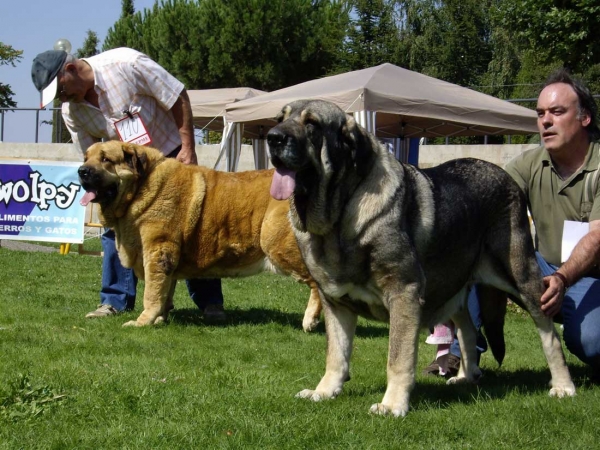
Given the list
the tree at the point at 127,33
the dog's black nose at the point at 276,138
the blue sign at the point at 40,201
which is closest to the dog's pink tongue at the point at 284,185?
the dog's black nose at the point at 276,138

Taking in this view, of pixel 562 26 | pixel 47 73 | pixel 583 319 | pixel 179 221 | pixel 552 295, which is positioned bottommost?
pixel 583 319

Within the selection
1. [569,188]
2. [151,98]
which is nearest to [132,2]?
[151,98]

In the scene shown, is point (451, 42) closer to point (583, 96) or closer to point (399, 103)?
point (399, 103)

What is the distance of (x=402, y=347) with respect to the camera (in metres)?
3.73

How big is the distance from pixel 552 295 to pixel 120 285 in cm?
425

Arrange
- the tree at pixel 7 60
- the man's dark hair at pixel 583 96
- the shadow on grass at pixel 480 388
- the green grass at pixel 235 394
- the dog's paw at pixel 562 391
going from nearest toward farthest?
the green grass at pixel 235 394
the shadow on grass at pixel 480 388
the dog's paw at pixel 562 391
the man's dark hair at pixel 583 96
the tree at pixel 7 60

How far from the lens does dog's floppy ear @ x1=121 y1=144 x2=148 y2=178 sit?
631 centimetres

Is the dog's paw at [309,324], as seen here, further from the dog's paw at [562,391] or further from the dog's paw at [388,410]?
the dog's paw at [388,410]

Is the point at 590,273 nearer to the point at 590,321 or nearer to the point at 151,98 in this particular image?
the point at 590,321

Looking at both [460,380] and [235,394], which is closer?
[235,394]

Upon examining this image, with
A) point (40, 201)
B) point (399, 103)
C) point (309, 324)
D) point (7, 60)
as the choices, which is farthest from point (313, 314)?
point (7, 60)

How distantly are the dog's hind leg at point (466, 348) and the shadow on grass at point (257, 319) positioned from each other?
5.60ft

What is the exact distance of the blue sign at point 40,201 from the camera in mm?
12375

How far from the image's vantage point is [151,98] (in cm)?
683
